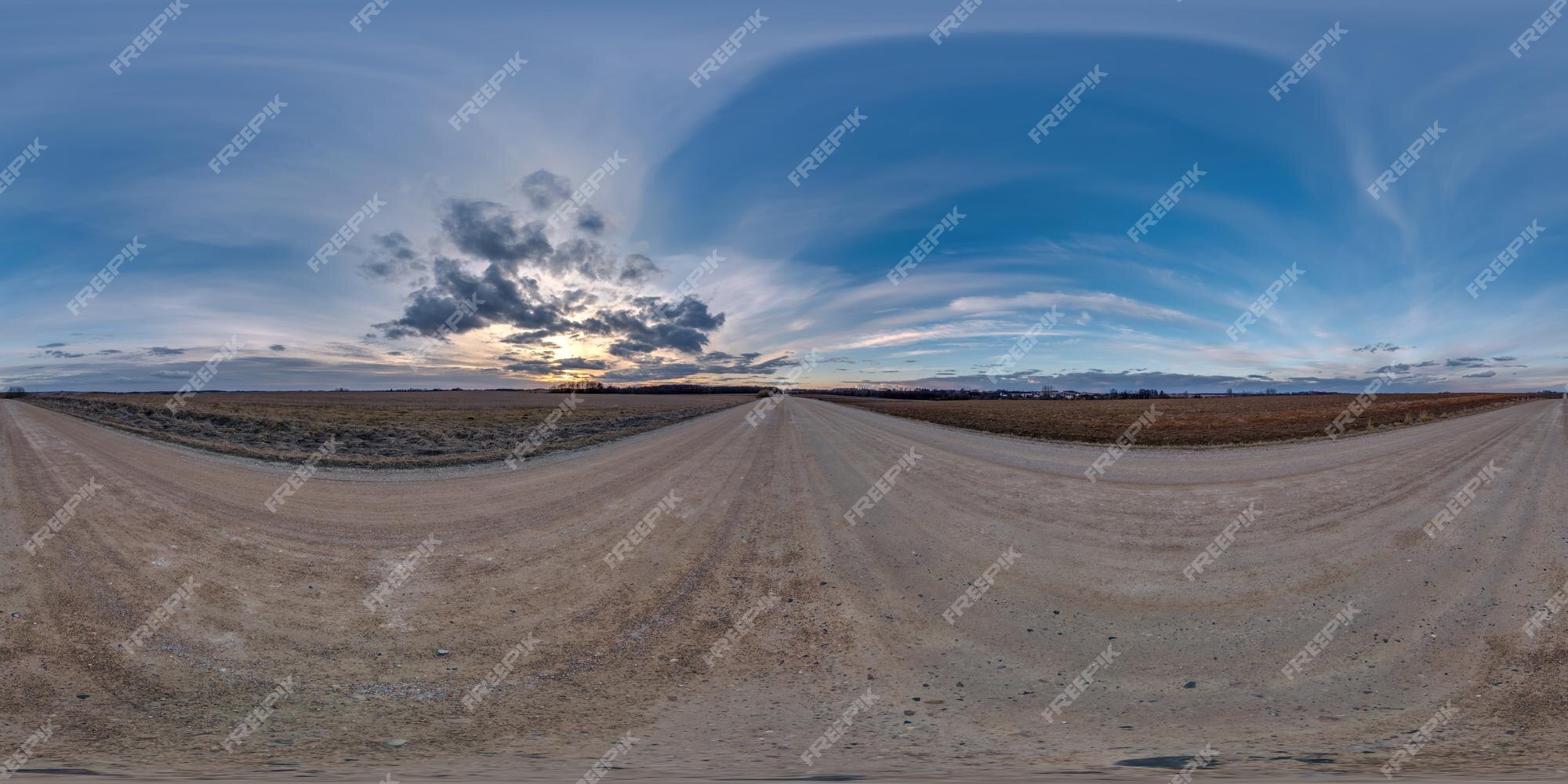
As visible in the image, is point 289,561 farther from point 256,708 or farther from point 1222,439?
point 1222,439

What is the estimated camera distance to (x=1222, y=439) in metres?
26.4

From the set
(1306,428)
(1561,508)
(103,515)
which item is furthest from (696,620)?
(1306,428)

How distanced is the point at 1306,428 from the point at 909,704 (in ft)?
116

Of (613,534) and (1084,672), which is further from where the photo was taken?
(613,534)

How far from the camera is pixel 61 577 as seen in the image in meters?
7.62

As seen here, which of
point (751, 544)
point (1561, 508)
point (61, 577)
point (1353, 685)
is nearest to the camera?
point (1353, 685)

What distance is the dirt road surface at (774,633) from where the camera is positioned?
4.68m

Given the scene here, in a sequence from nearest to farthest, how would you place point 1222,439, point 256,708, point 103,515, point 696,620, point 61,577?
point 256,708
point 696,620
point 61,577
point 103,515
point 1222,439

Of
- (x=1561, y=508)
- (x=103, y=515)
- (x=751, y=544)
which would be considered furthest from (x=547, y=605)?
(x=1561, y=508)

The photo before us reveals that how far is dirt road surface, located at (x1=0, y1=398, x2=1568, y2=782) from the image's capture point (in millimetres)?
4676

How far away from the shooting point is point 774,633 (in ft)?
22.0

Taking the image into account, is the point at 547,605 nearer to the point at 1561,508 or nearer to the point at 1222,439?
the point at 1561,508

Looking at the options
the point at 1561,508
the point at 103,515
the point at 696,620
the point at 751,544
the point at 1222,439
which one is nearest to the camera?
the point at 696,620

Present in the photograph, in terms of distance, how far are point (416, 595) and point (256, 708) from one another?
2.50 meters
